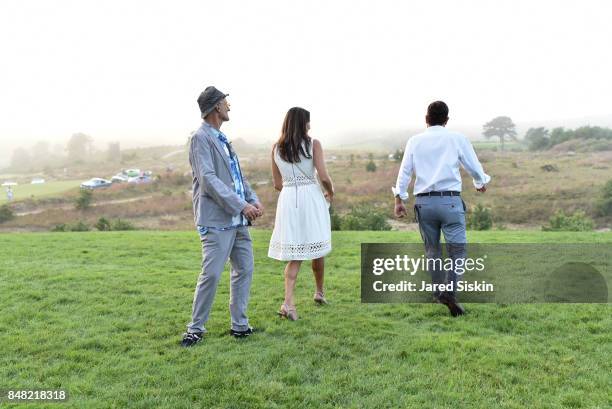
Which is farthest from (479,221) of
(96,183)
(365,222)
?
(96,183)

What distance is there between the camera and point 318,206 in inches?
211

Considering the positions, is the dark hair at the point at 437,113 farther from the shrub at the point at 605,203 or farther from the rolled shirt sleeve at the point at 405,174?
the shrub at the point at 605,203

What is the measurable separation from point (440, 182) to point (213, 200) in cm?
224

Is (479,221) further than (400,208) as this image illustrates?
Yes

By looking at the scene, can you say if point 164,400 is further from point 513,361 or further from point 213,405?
point 513,361

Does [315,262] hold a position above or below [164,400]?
above

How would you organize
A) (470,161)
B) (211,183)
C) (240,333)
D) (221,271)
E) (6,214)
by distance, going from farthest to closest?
(6,214), (470,161), (240,333), (221,271), (211,183)

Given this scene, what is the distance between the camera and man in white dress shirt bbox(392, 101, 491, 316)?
17.1ft

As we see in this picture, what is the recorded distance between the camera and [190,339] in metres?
4.62

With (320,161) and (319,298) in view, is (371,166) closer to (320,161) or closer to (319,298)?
(319,298)

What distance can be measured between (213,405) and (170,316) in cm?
225

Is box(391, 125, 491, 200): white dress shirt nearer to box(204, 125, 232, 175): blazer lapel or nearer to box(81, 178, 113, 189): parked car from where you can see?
box(204, 125, 232, 175): blazer lapel

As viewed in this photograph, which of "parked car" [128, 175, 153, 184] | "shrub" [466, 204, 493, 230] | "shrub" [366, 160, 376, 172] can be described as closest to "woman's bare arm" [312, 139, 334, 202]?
"shrub" [466, 204, 493, 230]

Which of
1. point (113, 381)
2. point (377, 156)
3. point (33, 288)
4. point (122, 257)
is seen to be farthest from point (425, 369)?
point (377, 156)
